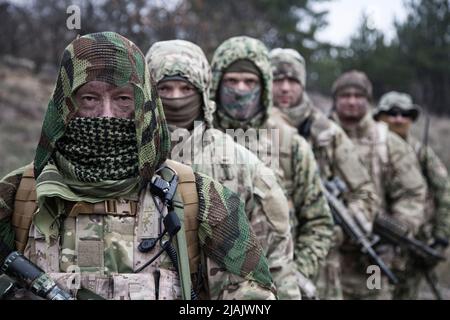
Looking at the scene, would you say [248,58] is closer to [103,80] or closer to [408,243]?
[103,80]

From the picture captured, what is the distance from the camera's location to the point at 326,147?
6.24 m

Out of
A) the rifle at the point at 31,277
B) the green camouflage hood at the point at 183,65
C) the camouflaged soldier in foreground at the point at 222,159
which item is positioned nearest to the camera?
the rifle at the point at 31,277

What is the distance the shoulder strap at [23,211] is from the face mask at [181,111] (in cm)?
137

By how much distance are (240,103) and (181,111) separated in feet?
2.69

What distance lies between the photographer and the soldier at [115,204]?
106 inches

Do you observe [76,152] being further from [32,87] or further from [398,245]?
[32,87]

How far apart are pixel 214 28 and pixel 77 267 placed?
1661cm

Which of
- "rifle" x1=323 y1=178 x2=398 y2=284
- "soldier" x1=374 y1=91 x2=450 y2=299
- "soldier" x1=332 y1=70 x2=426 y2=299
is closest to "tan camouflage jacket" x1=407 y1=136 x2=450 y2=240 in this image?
Result: "soldier" x1=374 y1=91 x2=450 y2=299

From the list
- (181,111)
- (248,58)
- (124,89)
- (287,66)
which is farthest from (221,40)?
(124,89)

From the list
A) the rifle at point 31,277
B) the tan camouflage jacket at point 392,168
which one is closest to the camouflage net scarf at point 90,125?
the rifle at point 31,277

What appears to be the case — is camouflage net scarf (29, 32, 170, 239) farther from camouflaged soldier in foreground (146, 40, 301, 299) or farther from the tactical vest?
camouflaged soldier in foreground (146, 40, 301, 299)

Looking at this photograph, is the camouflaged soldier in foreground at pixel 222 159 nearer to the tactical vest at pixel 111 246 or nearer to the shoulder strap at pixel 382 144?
the tactical vest at pixel 111 246

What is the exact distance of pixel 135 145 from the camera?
9.07 feet
